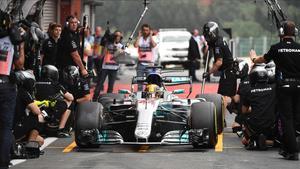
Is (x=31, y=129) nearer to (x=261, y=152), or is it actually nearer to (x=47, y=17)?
(x=261, y=152)

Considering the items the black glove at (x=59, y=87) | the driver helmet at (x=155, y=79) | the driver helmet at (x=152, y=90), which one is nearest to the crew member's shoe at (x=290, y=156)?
the driver helmet at (x=152, y=90)

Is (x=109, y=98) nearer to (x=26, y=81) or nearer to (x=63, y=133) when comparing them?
(x=63, y=133)

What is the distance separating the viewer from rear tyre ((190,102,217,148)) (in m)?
15.1

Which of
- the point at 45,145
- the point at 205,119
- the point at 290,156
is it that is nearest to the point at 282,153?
the point at 290,156

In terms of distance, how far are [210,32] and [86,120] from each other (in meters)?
3.76

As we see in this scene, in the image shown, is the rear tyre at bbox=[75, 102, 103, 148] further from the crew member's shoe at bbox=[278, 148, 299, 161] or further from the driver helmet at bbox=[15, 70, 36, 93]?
the crew member's shoe at bbox=[278, 148, 299, 161]

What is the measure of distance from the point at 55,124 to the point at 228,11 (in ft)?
196

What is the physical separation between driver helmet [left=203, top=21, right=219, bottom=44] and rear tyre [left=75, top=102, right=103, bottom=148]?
3372 mm

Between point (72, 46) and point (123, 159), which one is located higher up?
point (72, 46)

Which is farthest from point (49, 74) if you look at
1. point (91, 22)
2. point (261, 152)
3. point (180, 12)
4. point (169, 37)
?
point (180, 12)

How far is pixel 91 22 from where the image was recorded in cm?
3934

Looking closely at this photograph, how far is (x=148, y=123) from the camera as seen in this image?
15.0 metres

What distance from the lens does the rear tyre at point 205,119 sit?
15.1 metres

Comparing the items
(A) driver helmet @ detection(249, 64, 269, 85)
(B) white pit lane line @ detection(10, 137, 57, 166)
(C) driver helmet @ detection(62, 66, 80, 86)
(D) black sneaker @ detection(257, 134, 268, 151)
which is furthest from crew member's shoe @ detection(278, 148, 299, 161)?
(C) driver helmet @ detection(62, 66, 80, 86)
